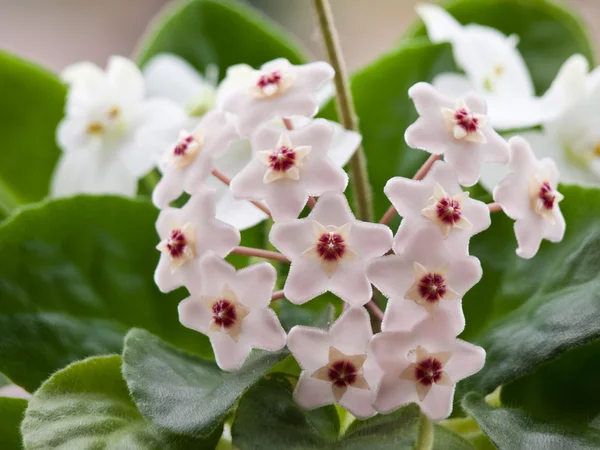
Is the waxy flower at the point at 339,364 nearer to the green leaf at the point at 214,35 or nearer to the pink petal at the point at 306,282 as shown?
the pink petal at the point at 306,282

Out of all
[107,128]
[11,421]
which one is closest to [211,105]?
[107,128]

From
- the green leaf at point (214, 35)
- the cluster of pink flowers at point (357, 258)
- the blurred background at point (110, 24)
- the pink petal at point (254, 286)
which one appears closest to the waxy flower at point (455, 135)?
the cluster of pink flowers at point (357, 258)

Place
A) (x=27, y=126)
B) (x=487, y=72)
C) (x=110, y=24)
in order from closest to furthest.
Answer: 1. (x=487, y=72)
2. (x=27, y=126)
3. (x=110, y=24)

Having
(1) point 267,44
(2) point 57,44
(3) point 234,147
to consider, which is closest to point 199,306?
(3) point 234,147

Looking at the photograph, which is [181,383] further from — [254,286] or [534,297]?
[534,297]

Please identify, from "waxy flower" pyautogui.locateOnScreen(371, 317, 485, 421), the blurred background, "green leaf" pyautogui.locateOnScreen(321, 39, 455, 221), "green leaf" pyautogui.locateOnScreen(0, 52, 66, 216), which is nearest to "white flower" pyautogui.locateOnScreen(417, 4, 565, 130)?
"green leaf" pyautogui.locateOnScreen(321, 39, 455, 221)

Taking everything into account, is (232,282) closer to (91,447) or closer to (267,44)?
(91,447)

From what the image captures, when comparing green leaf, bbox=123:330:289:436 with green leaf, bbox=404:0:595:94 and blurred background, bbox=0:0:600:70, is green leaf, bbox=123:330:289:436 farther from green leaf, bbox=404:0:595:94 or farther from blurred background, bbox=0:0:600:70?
blurred background, bbox=0:0:600:70
